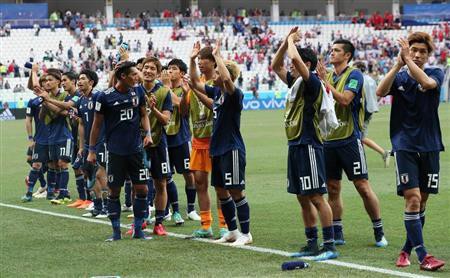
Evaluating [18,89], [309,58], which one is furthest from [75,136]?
[18,89]

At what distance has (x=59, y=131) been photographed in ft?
52.3

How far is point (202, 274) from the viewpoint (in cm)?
867

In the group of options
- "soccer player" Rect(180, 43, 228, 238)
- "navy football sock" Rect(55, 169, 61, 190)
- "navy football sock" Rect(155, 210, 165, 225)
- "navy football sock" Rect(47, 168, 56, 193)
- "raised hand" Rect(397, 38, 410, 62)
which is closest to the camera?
"raised hand" Rect(397, 38, 410, 62)

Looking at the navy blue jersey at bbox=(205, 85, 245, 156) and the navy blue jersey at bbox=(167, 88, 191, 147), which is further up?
the navy blue jersey at bbox=(205, 85, 245, 156)

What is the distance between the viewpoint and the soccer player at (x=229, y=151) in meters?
10.4

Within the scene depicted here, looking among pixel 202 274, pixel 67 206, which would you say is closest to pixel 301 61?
pixel 202 274

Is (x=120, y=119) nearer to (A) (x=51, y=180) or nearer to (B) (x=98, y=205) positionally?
(B) (x=98, y=205)

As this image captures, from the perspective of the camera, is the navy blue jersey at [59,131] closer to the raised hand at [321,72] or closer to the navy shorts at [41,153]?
the navy shorts at [41,153]

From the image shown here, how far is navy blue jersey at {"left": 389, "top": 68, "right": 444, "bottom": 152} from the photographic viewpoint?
882 cm

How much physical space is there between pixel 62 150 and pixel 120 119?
523 cm

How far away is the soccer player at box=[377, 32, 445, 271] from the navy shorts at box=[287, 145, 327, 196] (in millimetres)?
815

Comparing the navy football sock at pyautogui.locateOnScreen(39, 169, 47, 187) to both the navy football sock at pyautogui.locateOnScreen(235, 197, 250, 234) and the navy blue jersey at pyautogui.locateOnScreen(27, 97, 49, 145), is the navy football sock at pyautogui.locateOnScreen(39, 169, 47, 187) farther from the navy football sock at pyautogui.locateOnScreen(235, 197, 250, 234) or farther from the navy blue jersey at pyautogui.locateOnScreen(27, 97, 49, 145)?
the navy football sock at pyautogui.locateOnScreen(235, 197, 250, 234)

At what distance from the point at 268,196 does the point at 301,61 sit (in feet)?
21.8

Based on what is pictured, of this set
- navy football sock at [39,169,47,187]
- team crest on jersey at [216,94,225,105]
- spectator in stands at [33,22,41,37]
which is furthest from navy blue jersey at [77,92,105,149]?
spectator in stands at [33,22,41,37]
